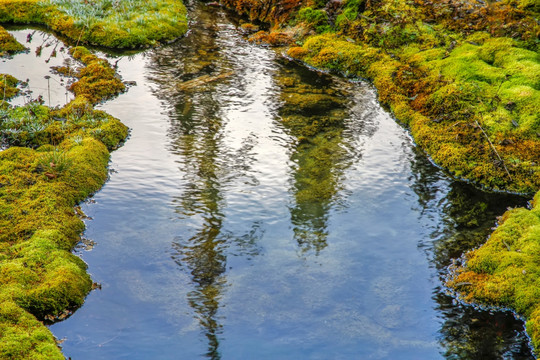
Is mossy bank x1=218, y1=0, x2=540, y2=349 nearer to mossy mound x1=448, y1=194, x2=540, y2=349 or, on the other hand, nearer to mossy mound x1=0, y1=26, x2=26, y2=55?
mossy mound x1=448, y1=194, x2=540, y2=349

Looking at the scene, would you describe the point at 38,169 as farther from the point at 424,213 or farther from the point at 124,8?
the point at 124,8

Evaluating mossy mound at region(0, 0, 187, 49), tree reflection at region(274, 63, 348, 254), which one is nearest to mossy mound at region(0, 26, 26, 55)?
mossy mound at region(0, 0, 187, 49)

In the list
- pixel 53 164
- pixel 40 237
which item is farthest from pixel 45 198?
pixel 40 237

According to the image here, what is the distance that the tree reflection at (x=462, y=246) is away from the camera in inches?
294

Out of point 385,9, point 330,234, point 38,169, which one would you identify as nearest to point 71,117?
point 38,169

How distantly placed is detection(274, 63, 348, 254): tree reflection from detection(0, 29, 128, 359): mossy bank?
15.6ft

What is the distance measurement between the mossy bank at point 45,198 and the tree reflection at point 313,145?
475cm

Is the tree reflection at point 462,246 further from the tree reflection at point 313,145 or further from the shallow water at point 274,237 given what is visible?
the tree reflection at point 313,145

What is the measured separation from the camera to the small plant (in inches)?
425

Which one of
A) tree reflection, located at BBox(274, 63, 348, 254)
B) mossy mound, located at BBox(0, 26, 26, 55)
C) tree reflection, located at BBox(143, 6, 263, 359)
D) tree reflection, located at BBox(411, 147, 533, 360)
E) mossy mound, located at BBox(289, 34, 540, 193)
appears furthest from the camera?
mossy mound, located at BBox(0, 26, 26, 55)

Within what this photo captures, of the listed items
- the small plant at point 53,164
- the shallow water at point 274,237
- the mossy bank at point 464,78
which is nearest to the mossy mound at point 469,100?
the mossy bank at point 464,78

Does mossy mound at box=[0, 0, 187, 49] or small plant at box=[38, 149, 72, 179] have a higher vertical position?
mossy mound at box=[0, 0, 187, 49]

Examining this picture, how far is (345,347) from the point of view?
7398 millimetres

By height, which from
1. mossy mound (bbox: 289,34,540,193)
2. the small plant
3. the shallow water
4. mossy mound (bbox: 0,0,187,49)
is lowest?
the shallow water
